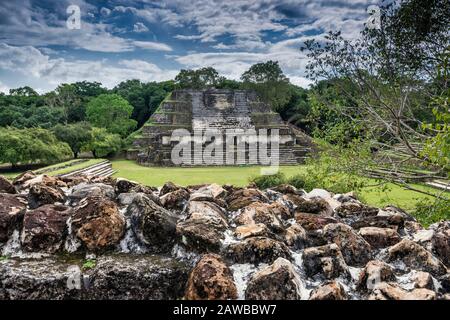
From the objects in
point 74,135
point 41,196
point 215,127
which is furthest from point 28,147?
point 41,196

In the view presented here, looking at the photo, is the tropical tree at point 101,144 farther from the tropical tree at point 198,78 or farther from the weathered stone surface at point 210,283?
the weathered stone surface at point 210,283

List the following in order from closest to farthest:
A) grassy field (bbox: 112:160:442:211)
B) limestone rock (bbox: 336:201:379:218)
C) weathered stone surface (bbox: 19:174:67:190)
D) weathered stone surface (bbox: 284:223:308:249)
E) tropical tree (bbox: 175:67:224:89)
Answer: weathered stone surface (bbox: 284:223:308:249) → limestone rock (bbox: 336:201:379:218) → weathered stone surface (bbox: 19:174:67:190) → grassy field (bbox: 112:160:442:211) → tropical tree (bbox: 175:67:224:89)

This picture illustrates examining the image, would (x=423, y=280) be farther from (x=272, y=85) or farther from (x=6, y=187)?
(x=272, y=85)

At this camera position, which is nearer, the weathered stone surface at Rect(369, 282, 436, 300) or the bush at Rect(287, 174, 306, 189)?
the weathered stone surface at Rect(369, 282, 436, 300)

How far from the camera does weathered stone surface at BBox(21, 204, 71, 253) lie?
2221 millimetres

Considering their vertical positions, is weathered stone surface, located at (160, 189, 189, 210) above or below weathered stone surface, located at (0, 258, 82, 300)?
above

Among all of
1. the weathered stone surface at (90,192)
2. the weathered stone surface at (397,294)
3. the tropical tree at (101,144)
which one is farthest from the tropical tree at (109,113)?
the weathered stone surface at (397,294)

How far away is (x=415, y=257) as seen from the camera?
211 centimetres

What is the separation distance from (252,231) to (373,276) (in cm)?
75

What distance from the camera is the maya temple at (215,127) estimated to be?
23094mm

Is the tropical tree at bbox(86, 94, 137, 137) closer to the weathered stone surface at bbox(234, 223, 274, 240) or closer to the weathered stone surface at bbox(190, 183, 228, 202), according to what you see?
the weathered stone surface at bbox(190, 183, 228, 202)

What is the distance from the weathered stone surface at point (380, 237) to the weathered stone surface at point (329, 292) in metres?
0.71

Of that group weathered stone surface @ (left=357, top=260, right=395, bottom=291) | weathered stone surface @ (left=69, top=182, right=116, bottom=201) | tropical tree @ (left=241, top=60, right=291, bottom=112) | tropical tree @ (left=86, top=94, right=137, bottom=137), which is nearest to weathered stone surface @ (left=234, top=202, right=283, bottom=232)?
weathered stone surface @ (left=357, top=260, right=395, bottom=291)

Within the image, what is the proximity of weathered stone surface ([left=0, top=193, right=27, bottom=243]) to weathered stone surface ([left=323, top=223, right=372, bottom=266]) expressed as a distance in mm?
2021
